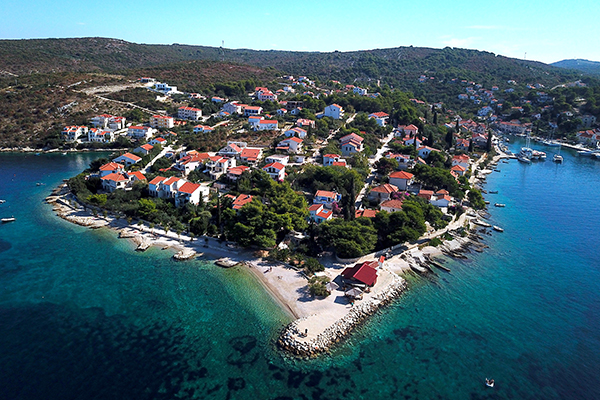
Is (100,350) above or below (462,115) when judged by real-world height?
below

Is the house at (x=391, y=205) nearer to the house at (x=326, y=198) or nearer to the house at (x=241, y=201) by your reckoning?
the house at (x=326, y=198)

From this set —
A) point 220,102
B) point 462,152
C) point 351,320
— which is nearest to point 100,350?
point 351,320

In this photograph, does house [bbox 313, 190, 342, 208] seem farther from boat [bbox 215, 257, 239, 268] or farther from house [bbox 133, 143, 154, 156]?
house [bbox 133, 143, 154, 156]

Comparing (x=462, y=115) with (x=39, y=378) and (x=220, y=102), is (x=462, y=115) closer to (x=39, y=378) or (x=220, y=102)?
(x=220, y=102)

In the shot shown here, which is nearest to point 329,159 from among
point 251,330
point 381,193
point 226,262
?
point 381,193

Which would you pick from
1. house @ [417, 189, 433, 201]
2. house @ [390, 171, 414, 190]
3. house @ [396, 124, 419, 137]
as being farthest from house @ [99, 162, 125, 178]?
house @ [396, 124, 419, 137]
